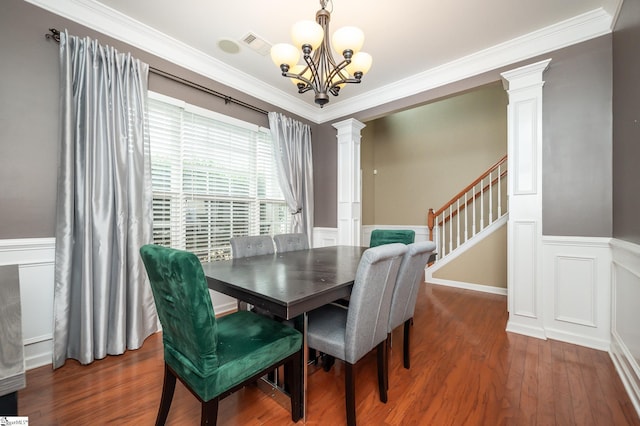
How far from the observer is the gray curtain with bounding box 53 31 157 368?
196 centimetres

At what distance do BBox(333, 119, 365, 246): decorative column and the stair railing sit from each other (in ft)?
4.61

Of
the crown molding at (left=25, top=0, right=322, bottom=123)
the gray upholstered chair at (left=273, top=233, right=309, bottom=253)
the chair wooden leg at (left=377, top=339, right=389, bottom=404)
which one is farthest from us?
the gray upholstered chair at (left=273, top=233, right=309, bottom=253)

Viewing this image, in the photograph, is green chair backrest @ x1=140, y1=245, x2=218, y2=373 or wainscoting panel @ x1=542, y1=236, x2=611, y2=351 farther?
wainscoting panel @ x1=542, y1=236, x2=611, y2=351

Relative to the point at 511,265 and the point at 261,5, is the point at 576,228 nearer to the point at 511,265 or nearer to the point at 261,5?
the point at 511,265

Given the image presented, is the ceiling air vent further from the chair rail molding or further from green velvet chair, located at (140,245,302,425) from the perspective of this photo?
the chair rail molding

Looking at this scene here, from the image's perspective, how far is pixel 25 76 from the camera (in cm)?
190

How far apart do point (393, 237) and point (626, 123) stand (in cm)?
202

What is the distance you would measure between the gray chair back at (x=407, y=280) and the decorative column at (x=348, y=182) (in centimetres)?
201

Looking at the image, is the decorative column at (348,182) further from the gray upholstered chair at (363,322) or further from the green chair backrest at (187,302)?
the green chair backrest at (187,302)

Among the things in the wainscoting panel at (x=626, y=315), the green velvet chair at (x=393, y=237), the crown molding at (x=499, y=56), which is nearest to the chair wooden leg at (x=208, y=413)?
the green velvet chair at (x=393, y=237)

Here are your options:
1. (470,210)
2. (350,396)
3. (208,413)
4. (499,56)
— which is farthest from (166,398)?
(470,210)

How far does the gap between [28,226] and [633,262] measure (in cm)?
413

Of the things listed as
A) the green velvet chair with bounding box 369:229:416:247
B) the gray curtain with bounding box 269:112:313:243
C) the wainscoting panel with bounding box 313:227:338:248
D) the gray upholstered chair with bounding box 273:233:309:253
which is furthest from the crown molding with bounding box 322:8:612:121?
the gray upholstered chair with bounding box 273:233:309:253

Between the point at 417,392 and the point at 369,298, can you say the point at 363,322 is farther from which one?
the point at 417,392
